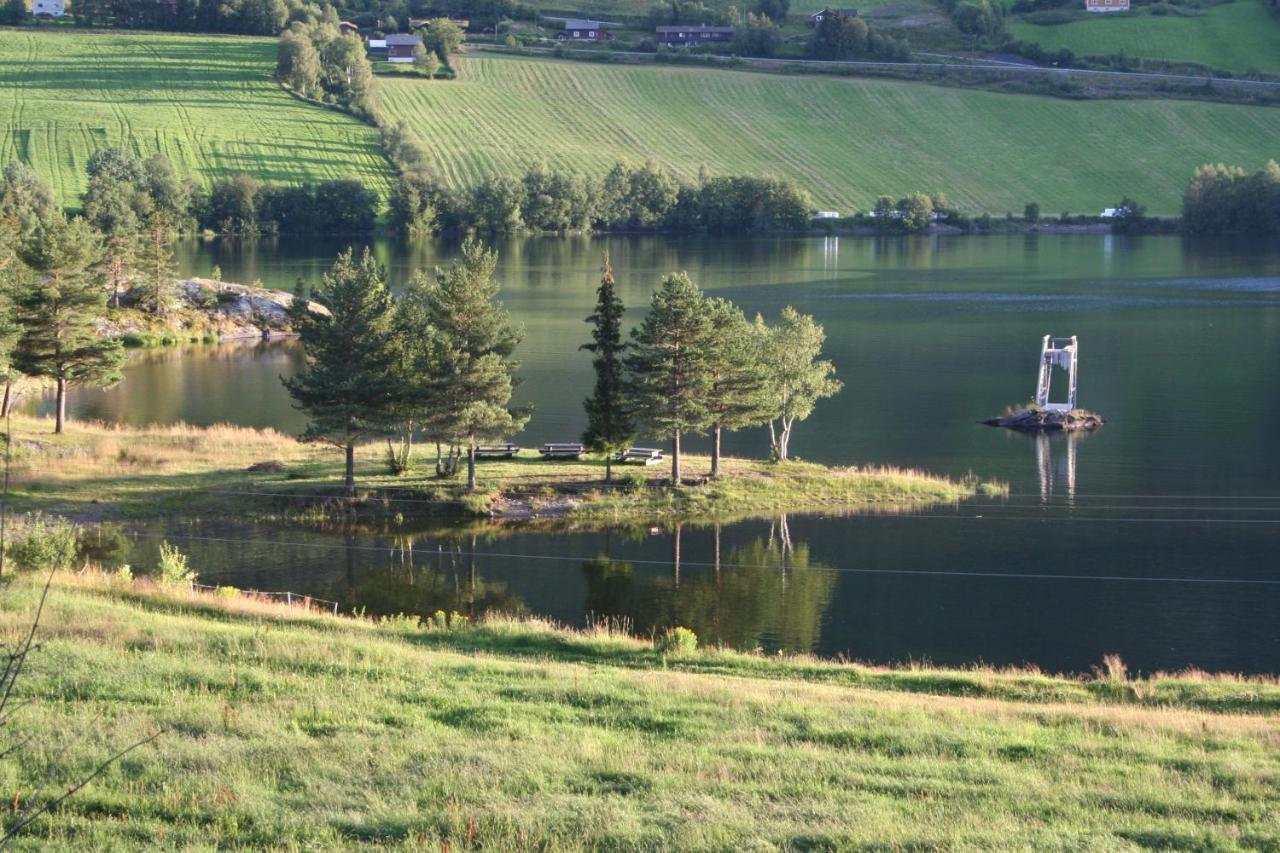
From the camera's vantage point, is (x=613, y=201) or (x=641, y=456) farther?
(x=613, y=201)

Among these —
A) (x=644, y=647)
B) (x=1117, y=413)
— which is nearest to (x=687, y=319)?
(x=644, y=647)

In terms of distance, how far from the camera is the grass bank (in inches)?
1702

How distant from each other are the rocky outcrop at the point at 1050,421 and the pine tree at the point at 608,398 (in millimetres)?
21341

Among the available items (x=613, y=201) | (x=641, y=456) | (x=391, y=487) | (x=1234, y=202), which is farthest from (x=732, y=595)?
(x=1234, y=202)

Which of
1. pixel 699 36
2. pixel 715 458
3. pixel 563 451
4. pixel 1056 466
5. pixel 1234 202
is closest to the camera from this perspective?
pixel 715 458

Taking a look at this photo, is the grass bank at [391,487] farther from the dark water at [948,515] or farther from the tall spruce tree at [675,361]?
the tall spruce tree at [675,361]

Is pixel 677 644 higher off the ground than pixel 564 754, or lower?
lower

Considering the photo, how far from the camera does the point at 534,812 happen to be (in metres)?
13.4

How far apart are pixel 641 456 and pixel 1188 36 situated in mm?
165682

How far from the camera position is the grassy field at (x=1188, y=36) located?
18238 centimetres

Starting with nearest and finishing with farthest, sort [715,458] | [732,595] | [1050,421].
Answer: [732,595], [715,458], [1050,421]

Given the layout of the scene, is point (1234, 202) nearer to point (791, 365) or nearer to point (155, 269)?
point (155, 269)

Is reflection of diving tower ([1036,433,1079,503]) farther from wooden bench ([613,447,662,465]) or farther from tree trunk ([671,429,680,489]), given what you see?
wooden bench ([613,447,662,465])

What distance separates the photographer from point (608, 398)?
4569 cm
